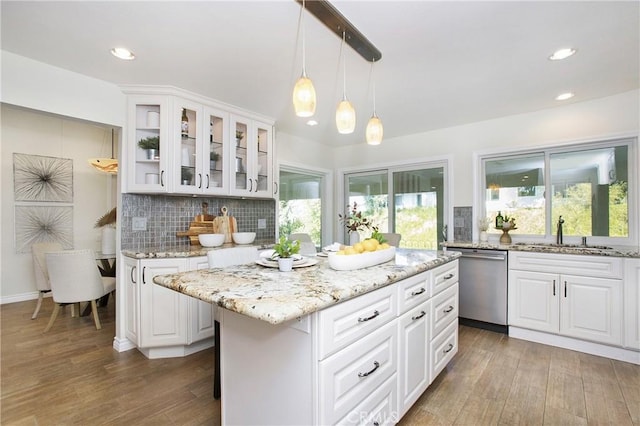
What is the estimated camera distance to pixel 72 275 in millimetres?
2996

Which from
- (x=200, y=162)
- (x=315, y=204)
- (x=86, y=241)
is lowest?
(x=86, y=241)

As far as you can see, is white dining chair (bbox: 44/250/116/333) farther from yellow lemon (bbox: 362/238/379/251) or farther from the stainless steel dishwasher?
the stainless steel dishwasher

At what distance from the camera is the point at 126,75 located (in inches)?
95.3

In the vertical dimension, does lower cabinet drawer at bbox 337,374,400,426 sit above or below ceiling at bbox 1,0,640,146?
below

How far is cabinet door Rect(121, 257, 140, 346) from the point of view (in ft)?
8.14

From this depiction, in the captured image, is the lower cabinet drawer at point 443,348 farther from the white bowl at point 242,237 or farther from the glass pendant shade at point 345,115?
the white bowl at point 242,237

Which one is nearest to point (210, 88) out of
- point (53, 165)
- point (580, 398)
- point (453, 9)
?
point (453, 9)

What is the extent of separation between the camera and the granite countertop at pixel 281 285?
97cm

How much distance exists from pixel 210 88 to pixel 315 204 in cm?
253

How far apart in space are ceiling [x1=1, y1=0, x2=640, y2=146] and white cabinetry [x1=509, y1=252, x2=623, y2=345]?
1.61 meters

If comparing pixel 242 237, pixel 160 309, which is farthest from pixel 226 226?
pixel 160 309

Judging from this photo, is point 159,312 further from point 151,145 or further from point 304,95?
point 304,95

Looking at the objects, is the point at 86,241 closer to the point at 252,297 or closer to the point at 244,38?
the point at 244,38

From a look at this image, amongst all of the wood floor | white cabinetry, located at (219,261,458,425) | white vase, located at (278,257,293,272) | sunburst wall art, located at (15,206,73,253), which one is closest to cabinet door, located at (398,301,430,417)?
white cabinetry, located at (219,261,458,425)
